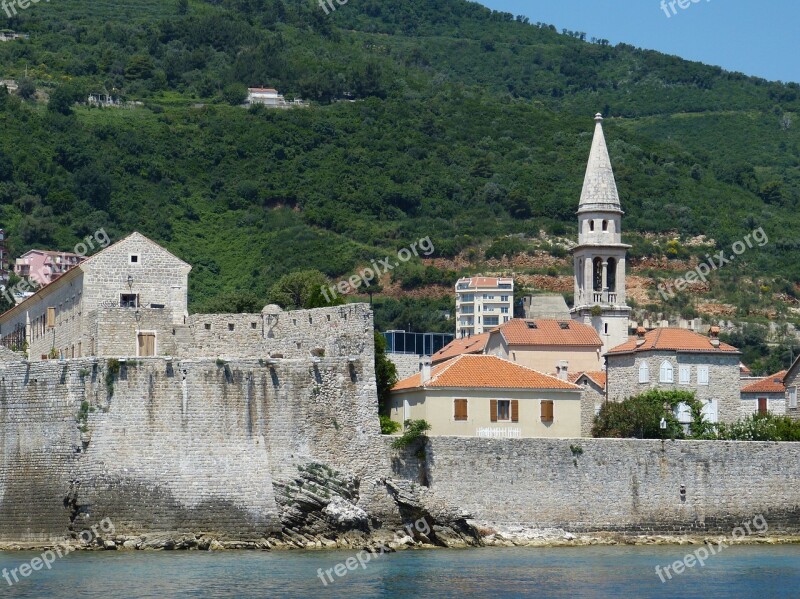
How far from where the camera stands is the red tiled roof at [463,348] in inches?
2921

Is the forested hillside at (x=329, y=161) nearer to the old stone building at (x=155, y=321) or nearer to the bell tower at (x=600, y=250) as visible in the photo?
the bell tower at (x=600, y=250)

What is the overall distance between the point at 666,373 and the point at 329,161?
64.1 metres

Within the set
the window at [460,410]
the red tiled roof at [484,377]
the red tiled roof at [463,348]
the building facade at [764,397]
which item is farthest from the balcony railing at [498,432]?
the building facade at [764,397]

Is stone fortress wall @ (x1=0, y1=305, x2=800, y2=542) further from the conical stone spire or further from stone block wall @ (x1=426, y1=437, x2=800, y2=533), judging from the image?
the conical stone spire

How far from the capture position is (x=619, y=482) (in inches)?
2080

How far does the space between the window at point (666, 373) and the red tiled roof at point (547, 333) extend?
27.3 ft

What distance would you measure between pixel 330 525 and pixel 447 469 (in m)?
3.98

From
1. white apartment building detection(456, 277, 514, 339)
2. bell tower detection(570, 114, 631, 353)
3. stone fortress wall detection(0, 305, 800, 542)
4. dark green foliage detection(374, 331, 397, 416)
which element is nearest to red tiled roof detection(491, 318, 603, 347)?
bell tower detection(570, 114, 631, 353)

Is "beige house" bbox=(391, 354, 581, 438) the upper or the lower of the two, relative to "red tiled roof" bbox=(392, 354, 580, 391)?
lower

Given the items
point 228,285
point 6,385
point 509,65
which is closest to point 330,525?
point 6,385

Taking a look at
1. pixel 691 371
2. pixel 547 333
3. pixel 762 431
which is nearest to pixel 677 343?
pixel 691 371

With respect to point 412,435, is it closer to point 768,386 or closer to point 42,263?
point 768,386

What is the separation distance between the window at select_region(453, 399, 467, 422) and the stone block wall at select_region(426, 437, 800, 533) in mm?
2121

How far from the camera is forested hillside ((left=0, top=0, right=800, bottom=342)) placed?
113m
